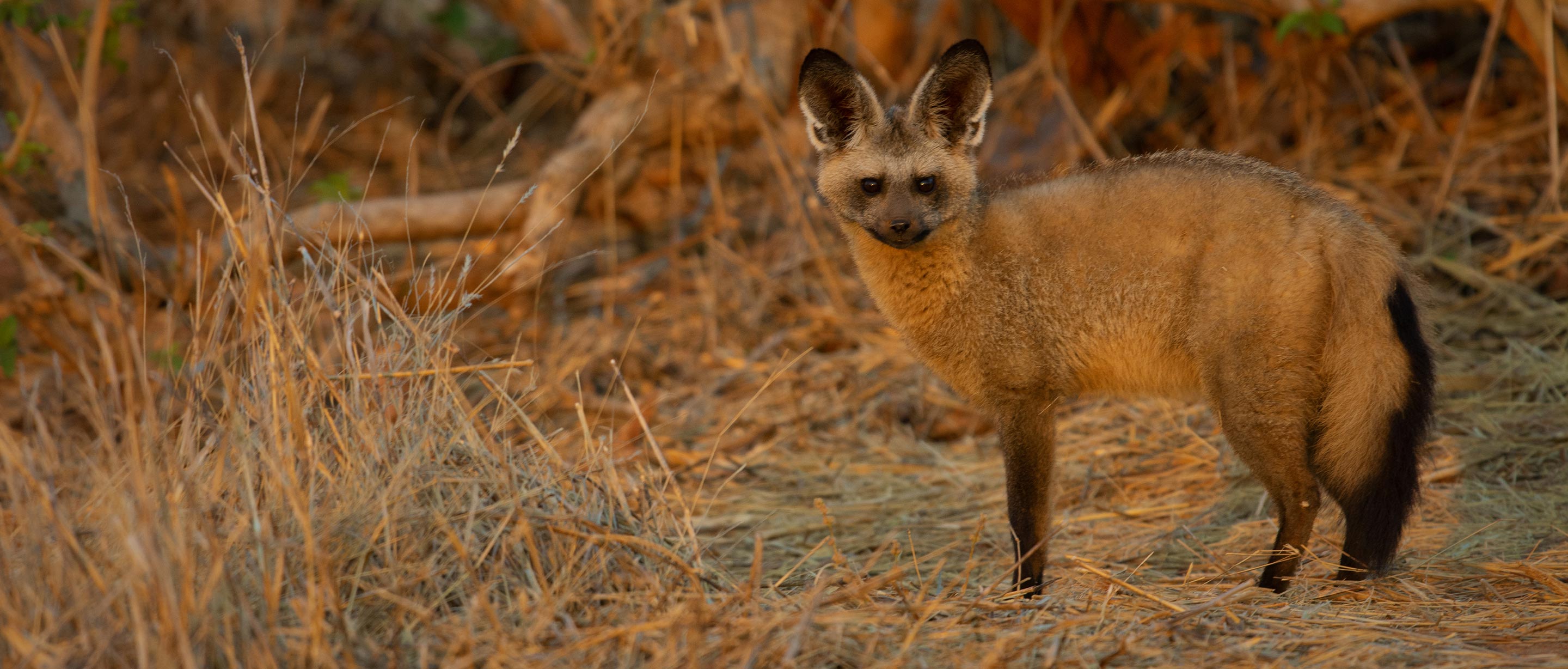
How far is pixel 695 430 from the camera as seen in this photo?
5449 millimetres

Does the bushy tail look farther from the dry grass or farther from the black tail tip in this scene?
the dry grass

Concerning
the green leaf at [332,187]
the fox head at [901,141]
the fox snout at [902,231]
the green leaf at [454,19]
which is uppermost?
the green leaf at [454,19]

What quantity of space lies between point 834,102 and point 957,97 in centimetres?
42

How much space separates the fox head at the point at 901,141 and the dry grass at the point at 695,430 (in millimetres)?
828

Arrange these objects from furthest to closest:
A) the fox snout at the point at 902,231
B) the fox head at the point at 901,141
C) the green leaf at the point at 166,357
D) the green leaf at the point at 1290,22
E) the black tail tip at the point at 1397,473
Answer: the green leaf at the point at 1290,22
the green leaf at the point at 166,357
the fox head at the point at 901,141
the fox snout at the point at 902,231
the black tail tip at the point at 1397,473

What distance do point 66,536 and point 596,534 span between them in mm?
1103

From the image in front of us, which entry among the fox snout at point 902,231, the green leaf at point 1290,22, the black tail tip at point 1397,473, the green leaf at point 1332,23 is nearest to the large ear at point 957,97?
the fox snout at point 902,231

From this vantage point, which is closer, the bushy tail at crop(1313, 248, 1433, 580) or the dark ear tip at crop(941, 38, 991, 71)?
the bushy tail at crop(1313, 248, 1433, 580)

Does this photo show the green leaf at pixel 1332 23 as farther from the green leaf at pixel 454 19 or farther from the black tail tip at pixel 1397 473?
the green leaf at pixel 454 19

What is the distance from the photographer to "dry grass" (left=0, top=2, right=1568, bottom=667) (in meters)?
2.54

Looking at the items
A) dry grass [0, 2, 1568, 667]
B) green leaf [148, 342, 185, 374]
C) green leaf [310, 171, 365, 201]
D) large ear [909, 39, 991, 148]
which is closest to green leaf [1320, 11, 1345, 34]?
dry grass [0, 2, 1568, 667]

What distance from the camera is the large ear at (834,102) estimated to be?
3.93 m

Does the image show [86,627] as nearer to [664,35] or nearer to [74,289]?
[74,289]

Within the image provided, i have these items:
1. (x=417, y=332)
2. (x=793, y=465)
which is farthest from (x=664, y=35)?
(x=417, y=332)
